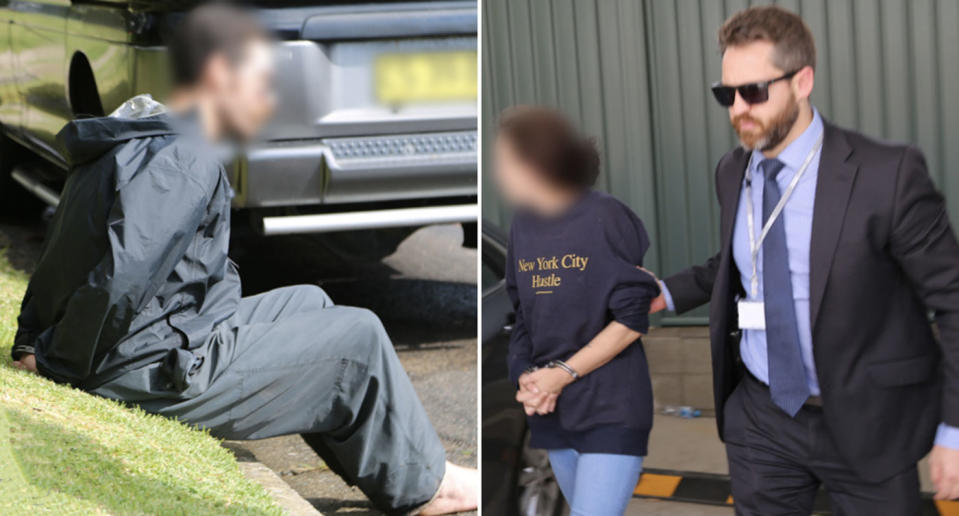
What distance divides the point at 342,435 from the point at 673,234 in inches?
121

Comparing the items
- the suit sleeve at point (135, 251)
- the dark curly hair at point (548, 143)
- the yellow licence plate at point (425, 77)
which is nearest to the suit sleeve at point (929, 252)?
the dark curly hair at point (548, 143)

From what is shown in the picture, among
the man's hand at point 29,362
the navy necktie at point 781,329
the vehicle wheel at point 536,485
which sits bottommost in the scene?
the vehicle wheel at point 536,485

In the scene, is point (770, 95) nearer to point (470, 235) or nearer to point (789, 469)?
point (789, 469)

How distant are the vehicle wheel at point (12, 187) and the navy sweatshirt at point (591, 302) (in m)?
6.03

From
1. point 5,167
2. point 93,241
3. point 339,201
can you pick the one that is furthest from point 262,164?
point 5,167

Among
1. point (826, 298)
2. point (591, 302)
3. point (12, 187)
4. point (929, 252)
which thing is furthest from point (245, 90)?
point (12, 187)

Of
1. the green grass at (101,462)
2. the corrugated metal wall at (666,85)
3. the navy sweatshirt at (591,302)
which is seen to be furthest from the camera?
the corrugated metal wall at (666,85)

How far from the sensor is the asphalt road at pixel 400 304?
13.9ft

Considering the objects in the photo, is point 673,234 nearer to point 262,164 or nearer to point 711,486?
point 711,486

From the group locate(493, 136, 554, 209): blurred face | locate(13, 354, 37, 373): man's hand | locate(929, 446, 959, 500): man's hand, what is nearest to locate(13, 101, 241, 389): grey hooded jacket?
locate(13, 354, 37, 373): man's hand

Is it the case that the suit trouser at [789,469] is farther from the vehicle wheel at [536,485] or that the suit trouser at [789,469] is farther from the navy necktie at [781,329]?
the vehicle wheel at [536,485]

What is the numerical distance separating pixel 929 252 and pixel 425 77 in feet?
8.03

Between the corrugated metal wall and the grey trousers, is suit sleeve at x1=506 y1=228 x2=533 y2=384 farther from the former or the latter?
the corrugated metal wall

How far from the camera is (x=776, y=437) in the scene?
252 centimetres
